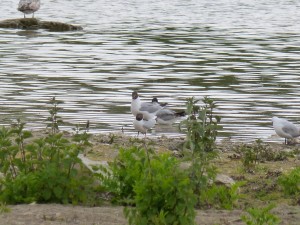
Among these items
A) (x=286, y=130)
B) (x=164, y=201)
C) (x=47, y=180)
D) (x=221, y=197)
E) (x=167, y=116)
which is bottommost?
(x=167, y=116)

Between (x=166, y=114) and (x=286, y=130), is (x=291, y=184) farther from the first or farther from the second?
(x=166, y=114)

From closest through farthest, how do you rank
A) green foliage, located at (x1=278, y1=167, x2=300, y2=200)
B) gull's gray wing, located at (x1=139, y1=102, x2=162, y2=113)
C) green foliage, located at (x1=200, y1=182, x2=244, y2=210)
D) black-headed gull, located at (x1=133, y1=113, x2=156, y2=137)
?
green foliage, located at (x1=200, y1=182, x2=244, y2=210) < green foliage, located at (x1=278, y1=167, x2=300, y2=200) < black-headed gull, located at (x1=133, y1=113, x2=156, y2=137) < gull's gray wing, located at (x1=139, y1=102, x2=162, y2=113)

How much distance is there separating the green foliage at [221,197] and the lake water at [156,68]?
5.11 meters

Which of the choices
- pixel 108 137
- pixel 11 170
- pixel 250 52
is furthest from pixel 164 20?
pixel 11 170

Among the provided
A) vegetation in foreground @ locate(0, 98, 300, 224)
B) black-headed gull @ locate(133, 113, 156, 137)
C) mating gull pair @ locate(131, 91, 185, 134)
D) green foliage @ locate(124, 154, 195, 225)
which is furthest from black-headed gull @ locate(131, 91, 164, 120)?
green foliage @ locate(124, 154, 195, 225)

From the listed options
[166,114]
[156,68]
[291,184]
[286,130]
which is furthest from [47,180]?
[156,68]

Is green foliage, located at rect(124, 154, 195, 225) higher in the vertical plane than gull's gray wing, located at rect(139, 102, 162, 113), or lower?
higher

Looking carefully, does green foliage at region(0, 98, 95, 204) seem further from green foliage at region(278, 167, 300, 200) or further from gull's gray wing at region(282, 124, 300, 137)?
gull's gray wing at region(282, 124, 300, 137)

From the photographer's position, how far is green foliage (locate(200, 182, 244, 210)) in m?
8.10

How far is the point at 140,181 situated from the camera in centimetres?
687

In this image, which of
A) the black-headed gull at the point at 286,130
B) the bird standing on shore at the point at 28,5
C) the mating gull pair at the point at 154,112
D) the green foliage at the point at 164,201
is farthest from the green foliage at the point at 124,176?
the bird standing on shore at the point at 28,5

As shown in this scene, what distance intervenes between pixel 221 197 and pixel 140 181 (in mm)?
1656

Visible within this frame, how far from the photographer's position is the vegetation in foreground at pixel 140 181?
659 centimetres

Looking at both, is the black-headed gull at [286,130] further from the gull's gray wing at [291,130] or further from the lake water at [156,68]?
the lake water at [156,68]
